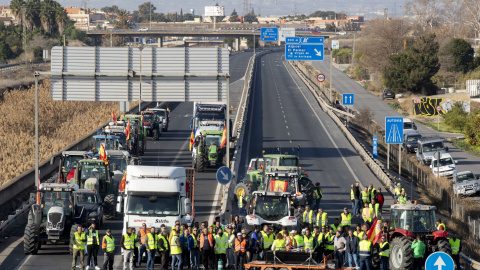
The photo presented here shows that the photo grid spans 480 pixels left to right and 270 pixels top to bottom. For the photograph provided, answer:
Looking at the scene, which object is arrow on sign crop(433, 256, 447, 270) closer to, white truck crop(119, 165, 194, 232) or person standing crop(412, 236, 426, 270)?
person standing crop(412, 236, 426, 270)

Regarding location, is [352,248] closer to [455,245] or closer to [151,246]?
[455,245]

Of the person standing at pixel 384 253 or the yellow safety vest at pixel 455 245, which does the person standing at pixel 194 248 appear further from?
the yellow safety vest at pixel 455 245

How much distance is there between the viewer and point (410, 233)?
22.7 meters

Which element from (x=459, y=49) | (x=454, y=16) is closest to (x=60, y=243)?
(x=459, y=49)

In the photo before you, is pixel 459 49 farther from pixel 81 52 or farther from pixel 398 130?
pixel 81 52

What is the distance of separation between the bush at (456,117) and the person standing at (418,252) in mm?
50911

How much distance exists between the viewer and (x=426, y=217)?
23.1 m

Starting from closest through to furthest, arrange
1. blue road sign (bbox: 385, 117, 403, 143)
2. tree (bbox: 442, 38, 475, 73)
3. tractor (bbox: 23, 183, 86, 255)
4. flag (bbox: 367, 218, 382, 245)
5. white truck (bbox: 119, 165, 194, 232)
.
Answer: flag (bbox: 367, 218, 382, 245), white truck (bbox: 119, 165, 194, 232), tractor (bbox: 23, 183, 86, 255), blue road sign (bbox: 385, 117, 403, 143), tree (bbox: 442, 38, 475, 73)

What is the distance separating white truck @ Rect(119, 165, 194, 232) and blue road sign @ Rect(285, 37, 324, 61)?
50998 millimetres

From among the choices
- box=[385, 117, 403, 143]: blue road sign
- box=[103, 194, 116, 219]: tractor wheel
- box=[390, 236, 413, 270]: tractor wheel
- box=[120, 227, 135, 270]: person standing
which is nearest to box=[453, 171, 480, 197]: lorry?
box=[385, 117, 403, 143]: blue road sign

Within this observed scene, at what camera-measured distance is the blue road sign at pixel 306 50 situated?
244ft

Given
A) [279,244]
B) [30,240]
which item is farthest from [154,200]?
[279,244]

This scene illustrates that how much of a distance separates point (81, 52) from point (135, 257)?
1790 cm

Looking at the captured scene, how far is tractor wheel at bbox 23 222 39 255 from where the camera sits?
2481cm
